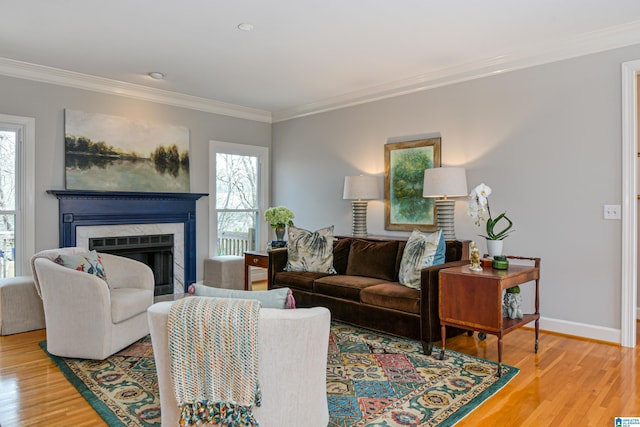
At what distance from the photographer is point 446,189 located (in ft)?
13.5

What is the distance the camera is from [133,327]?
11.4ft

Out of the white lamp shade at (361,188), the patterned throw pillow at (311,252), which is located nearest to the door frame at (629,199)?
the white lamp shade at (361,188)

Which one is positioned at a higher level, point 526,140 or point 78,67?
point 78,67

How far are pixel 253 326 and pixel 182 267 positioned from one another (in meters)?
4.20

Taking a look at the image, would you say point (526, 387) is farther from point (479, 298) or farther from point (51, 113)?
point (51, 113)

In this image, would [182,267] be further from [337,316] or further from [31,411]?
[31,411]

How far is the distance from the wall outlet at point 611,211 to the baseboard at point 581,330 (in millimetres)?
931

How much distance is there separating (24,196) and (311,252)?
3.00 meters

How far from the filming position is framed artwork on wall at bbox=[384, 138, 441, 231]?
473 cm

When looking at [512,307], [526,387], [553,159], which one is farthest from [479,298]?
[553,159]

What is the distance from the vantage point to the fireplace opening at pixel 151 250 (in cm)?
499

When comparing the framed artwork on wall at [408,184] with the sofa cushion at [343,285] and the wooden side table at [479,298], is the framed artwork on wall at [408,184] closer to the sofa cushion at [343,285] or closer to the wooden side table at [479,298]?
the sofa cushion at [343,285]

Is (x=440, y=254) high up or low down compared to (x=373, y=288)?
up

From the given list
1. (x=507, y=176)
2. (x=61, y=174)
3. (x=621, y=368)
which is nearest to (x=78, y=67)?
(x=61, y=174)
